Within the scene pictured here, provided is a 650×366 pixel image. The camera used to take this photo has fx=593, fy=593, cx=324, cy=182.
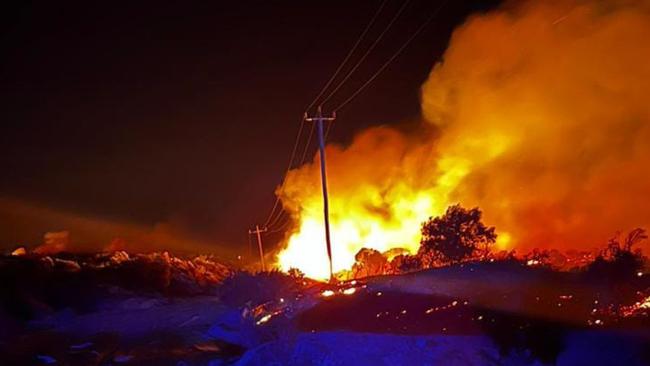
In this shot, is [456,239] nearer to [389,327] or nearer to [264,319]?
[264,319]

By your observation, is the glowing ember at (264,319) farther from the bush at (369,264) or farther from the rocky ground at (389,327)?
the bush at (369,264)

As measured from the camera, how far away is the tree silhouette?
30609 mm

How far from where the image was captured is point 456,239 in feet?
101

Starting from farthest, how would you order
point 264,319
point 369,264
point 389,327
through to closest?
point 369,264
point 264,319
point 389,327

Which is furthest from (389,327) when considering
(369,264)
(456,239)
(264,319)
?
(369,264)

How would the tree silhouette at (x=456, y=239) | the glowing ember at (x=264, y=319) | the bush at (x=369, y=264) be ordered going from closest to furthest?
the glowing ember at (x=264, y=319) → the tree silhouette at (x=456, y=239) → the bush at (x=369, y=264)

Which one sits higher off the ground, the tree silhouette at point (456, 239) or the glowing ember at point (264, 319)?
the tree silhouette at point (456, 239)

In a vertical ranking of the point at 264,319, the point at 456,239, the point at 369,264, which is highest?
the point at 456,239

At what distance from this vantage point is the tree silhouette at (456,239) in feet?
100

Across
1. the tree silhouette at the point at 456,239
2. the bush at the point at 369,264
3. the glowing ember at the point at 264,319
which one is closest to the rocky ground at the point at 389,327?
the glowing ember at the point at 264,319

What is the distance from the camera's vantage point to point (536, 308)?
15586 mm

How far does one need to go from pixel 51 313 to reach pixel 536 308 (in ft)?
87.3

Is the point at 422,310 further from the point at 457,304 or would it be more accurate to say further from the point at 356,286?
the point at 356,286

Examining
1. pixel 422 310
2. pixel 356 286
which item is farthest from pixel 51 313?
pixel 422 310
